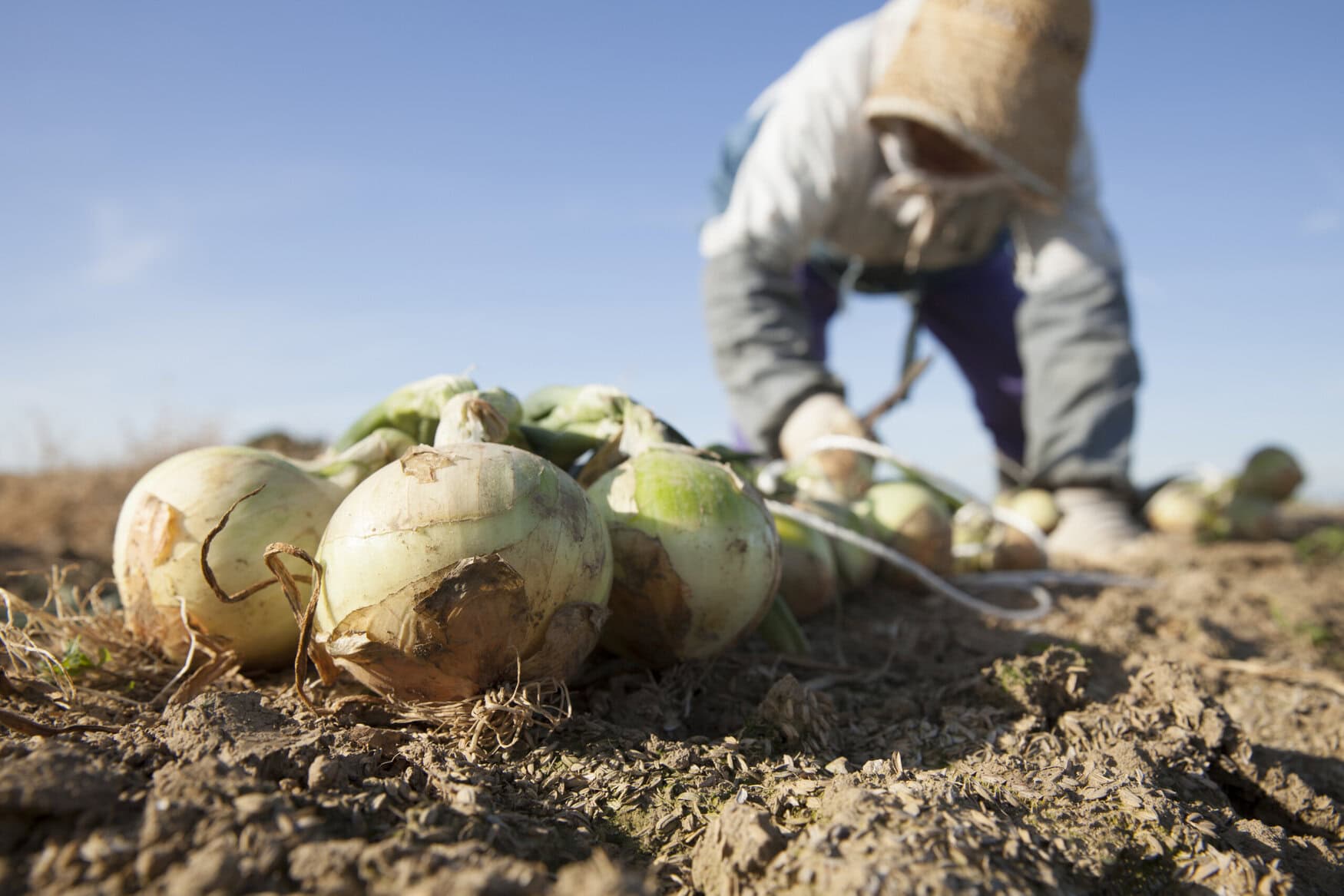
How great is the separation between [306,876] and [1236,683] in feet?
6.95

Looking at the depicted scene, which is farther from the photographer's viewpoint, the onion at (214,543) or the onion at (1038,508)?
the onion at (1038,508)

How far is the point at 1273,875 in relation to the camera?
3.23 ft

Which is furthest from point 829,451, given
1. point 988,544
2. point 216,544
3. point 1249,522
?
point 1249,522

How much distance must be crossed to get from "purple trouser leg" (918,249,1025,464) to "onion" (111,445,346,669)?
5.04 meters

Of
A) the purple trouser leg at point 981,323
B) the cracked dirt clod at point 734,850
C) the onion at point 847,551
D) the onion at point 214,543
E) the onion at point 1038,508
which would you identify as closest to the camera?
the cracked dirt clod at point 734,850

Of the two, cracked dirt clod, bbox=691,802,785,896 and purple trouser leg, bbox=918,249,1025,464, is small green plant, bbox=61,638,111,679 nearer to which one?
cracked dirt clod, bbox=691,802,785,896

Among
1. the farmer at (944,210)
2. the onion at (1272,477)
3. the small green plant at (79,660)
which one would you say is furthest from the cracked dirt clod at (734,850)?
the onion at (1272,477)

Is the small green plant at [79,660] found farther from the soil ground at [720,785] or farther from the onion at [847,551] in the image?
the onion at [847,551]

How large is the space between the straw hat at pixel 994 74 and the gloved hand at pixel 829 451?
1.43 m

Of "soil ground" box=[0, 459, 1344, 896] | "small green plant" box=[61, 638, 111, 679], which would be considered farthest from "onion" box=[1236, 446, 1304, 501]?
"small green plant" box=[61, 638, 111, 679]

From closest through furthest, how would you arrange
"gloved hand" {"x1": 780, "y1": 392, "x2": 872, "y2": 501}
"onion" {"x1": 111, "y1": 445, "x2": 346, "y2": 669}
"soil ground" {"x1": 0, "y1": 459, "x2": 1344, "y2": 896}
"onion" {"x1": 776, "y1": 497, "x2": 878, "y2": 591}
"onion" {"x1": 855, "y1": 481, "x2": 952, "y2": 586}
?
1. "soil ground" {"x1": 0, "y1": 459, "x2": 1344, "y2": 896}
2. "onion" {"x1": 111, "y1": 445, "x2": 346, "y2": 669}
3. "onion" {"x1": 776, "y1": 497, "x2": 878, "y2": 591}
4. "onion" {"x1": 855, "y1": 481, "x2": 952, "y2": 586}
5. "gloved hand" {"x1": 780, "y1": 392, "x2": 872, "y2": 501}

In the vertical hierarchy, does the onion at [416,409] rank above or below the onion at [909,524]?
above

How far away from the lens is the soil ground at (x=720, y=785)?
80cm

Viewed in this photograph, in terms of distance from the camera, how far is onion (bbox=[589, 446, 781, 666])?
144 cm
